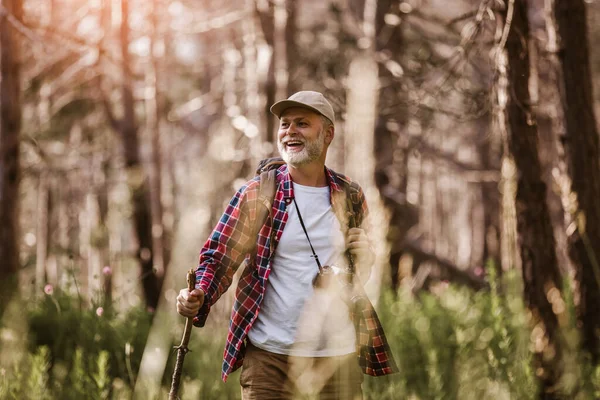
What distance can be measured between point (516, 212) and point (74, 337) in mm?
3275

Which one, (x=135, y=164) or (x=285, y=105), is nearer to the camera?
(x=285, y=105)

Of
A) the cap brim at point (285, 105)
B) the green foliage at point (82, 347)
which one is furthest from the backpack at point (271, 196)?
the green foliage at point (82, 347)

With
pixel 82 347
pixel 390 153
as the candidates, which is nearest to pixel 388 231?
pixel 82 347

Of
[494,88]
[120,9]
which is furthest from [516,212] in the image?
[120,9]

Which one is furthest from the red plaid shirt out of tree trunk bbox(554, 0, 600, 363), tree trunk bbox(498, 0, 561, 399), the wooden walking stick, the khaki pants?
tree trunk bbox(554, 0, 600, 363)

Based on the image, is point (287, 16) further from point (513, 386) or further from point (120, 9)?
point (513, 386)

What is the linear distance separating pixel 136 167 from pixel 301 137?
27.6ft

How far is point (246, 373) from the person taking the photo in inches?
128

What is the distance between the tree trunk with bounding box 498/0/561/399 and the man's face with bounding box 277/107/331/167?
195 centimetres

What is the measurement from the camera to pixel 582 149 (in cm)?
547

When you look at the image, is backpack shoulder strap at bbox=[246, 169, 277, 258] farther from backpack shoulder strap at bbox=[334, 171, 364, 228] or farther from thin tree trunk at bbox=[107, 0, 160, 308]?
thin tree trunk at bbox=[107, 0, 160, 308]

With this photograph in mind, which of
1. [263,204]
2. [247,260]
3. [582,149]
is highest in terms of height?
[582,149]

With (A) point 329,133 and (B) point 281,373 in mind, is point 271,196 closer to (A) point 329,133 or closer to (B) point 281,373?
(A) point 329,133

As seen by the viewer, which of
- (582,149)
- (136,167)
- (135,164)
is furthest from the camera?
(135,164)
